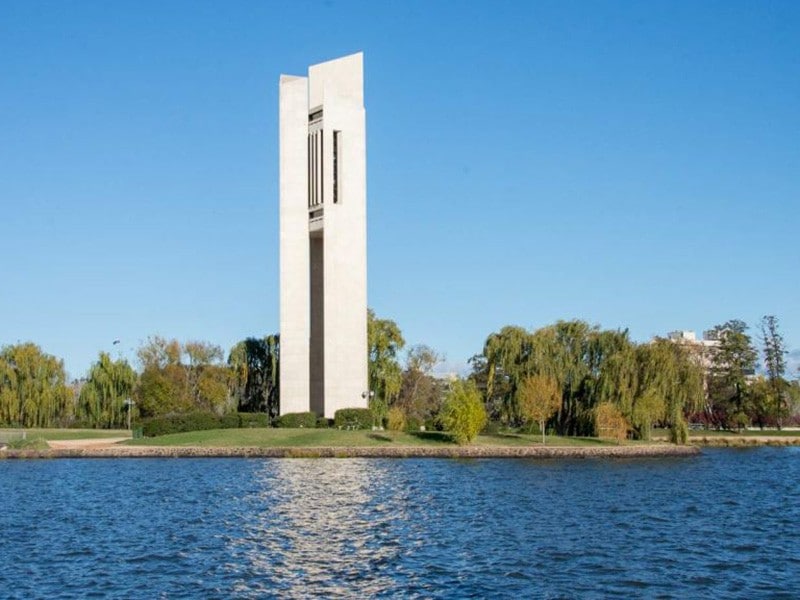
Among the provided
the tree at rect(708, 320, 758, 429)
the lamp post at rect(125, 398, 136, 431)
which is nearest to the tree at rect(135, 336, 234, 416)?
the lamp post at rect(125, 398, 136, 431)

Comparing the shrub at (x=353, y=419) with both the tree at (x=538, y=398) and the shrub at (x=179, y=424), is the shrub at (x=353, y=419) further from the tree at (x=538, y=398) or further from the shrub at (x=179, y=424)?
the tree at (x=538, y=398)

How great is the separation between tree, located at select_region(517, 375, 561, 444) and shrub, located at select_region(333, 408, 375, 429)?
11.6 meters

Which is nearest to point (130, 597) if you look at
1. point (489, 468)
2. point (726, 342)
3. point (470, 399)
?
point (489, 468)

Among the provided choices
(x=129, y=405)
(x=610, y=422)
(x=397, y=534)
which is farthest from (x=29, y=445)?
(x=397, y=534)

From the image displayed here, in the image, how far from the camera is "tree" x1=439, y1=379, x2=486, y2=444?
5603 centimetres

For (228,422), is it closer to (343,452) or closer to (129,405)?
(129,405)

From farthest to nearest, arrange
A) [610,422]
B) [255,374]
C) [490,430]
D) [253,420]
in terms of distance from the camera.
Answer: [255,374]
[253,420]
[490,430]
[610,422]

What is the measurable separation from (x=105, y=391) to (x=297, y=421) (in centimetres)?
1913

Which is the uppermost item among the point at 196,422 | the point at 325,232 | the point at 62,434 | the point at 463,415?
the point at 325,232

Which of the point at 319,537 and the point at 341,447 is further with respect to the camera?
the point at 341,447

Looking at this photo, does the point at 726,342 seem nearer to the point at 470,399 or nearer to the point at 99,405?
the point at 470,399

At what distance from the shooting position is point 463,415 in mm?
56062

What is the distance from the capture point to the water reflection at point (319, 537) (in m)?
19.7

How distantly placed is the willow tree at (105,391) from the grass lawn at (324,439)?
15.7m
